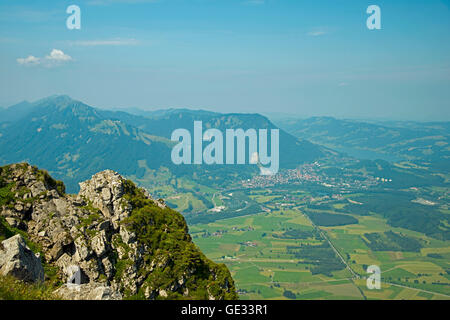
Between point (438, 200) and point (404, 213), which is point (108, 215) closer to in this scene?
point (404, 213)

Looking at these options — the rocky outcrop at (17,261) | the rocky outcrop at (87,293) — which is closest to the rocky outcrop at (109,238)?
the rocky outcrop at (17,261)

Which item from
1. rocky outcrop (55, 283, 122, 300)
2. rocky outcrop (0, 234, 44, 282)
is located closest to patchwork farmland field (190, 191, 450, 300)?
rocky outcrop (0, 234, 44, 282)

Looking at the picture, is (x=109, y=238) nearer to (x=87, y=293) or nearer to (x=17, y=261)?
(x=17, y=261)

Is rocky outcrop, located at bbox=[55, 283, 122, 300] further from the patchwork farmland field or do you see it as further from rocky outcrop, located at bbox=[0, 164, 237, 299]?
the patchwork farmland field

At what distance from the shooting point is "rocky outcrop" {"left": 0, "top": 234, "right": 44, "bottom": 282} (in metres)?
9.45

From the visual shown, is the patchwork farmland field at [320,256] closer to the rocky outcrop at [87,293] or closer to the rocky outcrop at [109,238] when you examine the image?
the rocky outcrop at [109,238]

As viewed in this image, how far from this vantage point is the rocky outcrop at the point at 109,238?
15.8 metres

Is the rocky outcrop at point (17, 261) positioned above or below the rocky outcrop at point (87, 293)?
above

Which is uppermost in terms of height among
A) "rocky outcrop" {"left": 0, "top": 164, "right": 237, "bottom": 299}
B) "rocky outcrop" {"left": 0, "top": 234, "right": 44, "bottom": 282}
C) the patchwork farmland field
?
"rocky outcrop" {"left": 0, "top": 234, "right": 44, "bottom": 282}

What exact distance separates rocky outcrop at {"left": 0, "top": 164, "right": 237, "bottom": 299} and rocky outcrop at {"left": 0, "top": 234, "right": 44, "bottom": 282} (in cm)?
447

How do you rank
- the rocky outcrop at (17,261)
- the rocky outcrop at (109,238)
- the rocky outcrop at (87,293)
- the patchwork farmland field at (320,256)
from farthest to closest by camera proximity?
the patchwork farmland field at (320,256)
the rocky outcrop at (109,238)
the rocky outcrop at (17,261)
the rocky outcrop at (87,293)

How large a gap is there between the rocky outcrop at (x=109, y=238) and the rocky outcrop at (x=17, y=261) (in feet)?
14.7
